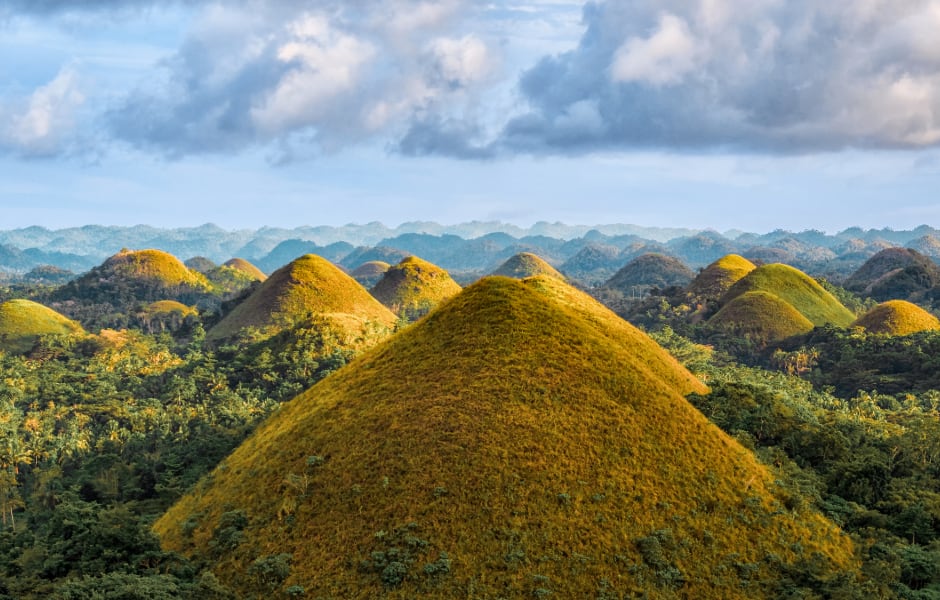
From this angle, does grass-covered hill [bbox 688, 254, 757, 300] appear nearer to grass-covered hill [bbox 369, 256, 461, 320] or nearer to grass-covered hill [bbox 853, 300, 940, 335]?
grass-covered hill [bbox 853, 300, 940, 335]

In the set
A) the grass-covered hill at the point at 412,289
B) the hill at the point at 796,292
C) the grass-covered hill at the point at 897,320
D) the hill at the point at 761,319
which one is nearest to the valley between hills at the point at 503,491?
the hill at the point at 761,319

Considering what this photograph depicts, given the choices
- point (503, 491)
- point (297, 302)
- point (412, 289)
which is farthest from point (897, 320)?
point (503, 491)

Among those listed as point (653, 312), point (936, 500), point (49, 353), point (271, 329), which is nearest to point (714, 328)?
point (653, 312)

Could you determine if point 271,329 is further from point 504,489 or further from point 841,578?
point 841,578

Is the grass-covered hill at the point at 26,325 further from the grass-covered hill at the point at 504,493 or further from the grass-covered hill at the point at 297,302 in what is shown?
the grass-covered hill at the point at 504,493

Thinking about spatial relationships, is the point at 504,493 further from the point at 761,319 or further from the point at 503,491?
the point at 761,319

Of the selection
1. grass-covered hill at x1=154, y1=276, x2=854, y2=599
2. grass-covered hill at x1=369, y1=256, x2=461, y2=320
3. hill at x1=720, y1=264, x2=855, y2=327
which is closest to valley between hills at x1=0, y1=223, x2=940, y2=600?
grass-covered hill at x1=154, y1=276, x2=854, y2=599
